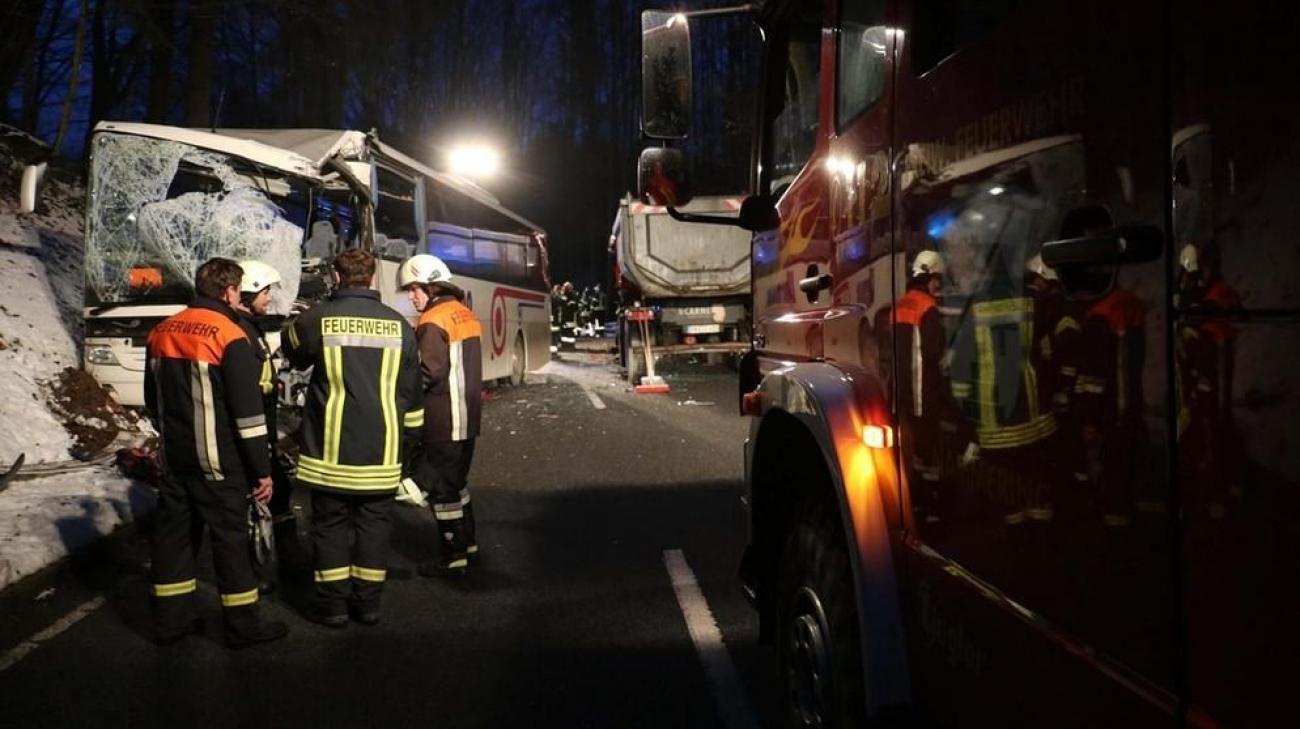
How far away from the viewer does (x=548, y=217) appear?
46.2 meters

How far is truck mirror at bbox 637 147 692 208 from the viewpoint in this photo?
3.29m

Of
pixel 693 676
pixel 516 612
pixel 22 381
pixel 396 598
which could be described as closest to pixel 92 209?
pixel 22 381

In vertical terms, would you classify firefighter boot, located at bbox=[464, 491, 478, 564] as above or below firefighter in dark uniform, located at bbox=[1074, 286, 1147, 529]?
below

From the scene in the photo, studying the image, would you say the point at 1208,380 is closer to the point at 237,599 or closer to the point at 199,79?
the point at 237,599

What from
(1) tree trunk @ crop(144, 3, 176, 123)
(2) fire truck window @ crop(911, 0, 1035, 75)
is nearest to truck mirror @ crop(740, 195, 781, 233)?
(2) fire truck window @ crop(911, 0, 1035, 75)

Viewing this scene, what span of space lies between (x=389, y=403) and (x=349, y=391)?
8.0 inches

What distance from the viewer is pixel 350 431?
14.3ft

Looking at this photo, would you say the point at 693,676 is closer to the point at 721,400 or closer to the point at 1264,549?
the point at 1264,549

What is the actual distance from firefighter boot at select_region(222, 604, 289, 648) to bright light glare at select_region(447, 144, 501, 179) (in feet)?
79.3

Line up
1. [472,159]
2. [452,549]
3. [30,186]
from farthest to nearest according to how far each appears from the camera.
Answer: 1. [472,159]
2. [30,186]
3. [452,549]

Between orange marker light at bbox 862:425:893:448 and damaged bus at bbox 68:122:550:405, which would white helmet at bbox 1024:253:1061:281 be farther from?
damaged bus at bbox 68:122:550:405

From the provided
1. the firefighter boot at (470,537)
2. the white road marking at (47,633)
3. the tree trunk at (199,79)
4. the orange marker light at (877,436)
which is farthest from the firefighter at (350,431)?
the tree trunk at (199,79)

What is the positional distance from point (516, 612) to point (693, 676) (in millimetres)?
1209

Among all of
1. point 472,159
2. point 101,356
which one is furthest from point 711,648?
point 472,159
